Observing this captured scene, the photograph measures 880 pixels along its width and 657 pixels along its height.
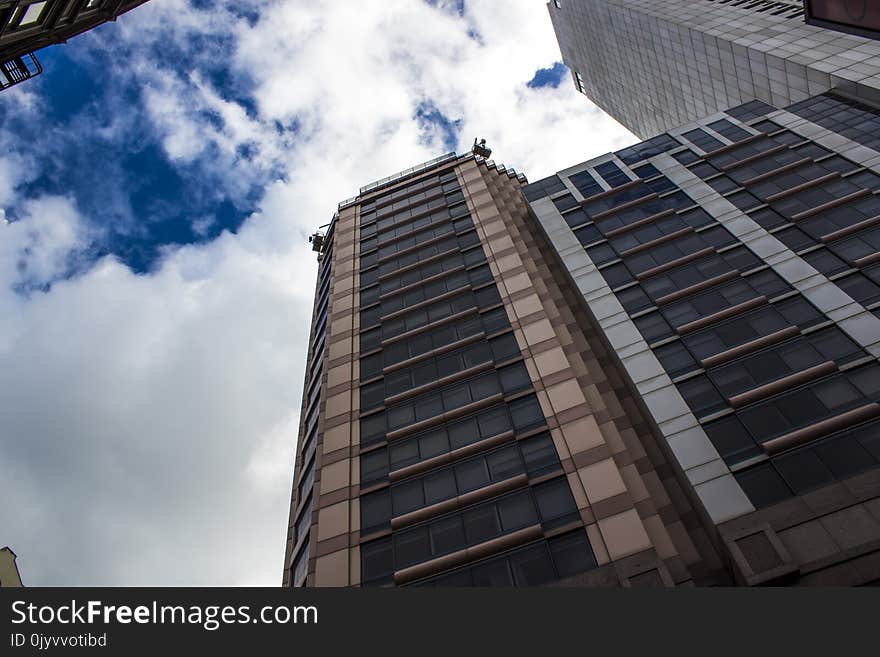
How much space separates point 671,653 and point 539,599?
3.38 meters

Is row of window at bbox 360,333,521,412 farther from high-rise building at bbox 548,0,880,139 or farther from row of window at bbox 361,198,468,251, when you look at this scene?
high-rise building at bbox 548,0,880,139

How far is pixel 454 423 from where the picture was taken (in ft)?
103

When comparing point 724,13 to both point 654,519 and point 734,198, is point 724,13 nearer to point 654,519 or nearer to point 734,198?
point 734,198

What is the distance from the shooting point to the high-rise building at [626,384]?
23.5 m

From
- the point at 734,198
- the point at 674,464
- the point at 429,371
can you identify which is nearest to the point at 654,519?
the point at 674,464

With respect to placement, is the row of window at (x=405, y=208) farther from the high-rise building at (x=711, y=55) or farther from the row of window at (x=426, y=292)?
the high-rise building at (x=711, y=55)

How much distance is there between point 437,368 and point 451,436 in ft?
18.6

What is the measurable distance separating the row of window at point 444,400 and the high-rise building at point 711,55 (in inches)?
806

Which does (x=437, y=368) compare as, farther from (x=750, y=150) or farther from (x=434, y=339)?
(x=750, y=150)

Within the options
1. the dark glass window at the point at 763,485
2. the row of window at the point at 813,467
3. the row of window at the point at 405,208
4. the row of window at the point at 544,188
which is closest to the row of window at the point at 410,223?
the row of window at the point at 405,208

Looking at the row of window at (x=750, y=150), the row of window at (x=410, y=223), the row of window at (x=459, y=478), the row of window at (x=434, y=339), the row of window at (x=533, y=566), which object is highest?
the row of window at (x=410, y=223)

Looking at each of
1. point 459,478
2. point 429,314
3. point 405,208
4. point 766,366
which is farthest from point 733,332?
point 405,208

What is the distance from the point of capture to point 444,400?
3316cm

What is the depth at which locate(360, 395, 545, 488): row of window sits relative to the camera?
98.6 ft
